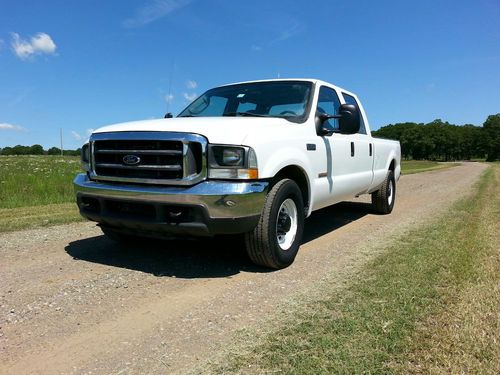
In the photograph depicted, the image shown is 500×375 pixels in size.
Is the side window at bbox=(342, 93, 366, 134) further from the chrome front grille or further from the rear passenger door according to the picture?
the chrome front grille

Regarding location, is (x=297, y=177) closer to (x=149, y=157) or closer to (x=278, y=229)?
(x=278, y=229)

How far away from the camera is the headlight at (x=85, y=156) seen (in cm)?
470

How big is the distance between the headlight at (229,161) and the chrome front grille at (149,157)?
0.27ft

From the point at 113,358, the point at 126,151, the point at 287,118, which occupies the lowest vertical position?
the point at 113,358

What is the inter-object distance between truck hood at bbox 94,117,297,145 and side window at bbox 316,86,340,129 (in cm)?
111

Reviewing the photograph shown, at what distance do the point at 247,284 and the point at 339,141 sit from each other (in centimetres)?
264

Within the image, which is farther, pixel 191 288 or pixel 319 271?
pixel 319 271

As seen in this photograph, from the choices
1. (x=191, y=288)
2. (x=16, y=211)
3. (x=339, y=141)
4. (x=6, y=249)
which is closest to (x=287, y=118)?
(x=339, y=141)

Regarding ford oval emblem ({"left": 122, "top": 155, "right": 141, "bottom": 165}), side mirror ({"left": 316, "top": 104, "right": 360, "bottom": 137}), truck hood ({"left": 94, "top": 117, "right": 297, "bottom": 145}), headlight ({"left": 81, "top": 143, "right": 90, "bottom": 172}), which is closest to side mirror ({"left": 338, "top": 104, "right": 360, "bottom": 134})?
side mirror ({"left": 316, "top": 104, "right": 360, "bottom": 137})

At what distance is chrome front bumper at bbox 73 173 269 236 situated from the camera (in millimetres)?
3791

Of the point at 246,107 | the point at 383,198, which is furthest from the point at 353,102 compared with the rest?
the point at 246,107

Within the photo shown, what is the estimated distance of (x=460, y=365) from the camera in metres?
2.41

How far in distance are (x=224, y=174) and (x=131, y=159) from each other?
0.97 meters

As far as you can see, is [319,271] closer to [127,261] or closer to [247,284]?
[247,284]
